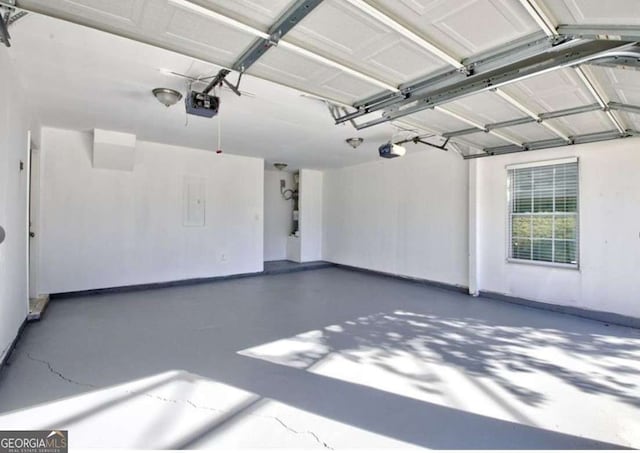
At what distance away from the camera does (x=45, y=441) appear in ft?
6.17

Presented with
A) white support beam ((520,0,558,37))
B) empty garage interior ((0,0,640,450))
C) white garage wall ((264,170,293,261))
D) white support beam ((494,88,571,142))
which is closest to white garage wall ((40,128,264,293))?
empty garage interior ((0,0,640,450))

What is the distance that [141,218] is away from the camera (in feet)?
19.2

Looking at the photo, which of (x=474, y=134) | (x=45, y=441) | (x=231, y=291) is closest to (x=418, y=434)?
(x=45, y=441)

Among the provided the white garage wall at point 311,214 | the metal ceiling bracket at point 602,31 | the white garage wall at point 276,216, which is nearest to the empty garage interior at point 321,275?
the metal ceiling bracket at point 602,31

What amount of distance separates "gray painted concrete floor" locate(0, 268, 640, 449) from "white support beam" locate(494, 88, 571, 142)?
2.40 meters

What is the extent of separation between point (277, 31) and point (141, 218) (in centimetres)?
504

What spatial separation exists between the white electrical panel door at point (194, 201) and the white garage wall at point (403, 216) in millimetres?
3490

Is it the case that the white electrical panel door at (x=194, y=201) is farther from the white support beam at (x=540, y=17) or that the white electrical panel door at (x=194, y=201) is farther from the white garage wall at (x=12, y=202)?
the white support beam at (x=540, y=17)

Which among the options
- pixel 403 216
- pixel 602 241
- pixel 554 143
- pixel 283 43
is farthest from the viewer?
pixel 403 216

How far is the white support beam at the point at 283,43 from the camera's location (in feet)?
5.63

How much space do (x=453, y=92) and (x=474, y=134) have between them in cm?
173

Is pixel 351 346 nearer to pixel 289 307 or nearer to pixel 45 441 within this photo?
pixel 289 307

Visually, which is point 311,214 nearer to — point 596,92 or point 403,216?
point 403,216

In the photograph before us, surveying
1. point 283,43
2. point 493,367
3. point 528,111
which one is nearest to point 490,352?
point 493,367
